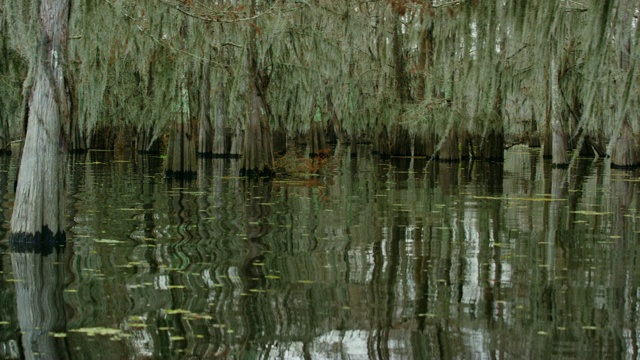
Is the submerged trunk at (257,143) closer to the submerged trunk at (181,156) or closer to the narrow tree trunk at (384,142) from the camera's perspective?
the submerged trunk at (181,156)

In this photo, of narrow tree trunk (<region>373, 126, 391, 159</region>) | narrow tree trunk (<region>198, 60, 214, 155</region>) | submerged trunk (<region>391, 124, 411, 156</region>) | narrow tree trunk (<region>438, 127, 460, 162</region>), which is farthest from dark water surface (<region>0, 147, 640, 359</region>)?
narrow tree trunk (<region>373, 126, 391, 159</region>)

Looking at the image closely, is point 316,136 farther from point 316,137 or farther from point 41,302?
point 41,302

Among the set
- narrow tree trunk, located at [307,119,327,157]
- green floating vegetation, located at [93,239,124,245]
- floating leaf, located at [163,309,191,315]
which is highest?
narrow tree trunk, located at [307,119,327,157]

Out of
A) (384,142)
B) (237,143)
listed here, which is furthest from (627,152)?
(237,143)

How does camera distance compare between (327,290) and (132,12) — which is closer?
(327,290)

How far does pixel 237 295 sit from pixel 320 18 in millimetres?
17110

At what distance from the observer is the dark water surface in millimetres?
5445

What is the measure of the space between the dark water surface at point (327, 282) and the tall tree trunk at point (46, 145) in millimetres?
372

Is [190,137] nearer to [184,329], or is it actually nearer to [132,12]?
[132,12]

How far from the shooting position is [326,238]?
10.4 metres

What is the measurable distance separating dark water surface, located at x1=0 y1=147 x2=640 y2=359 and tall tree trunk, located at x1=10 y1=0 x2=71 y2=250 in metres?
0.37

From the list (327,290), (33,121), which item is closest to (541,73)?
(327,290)

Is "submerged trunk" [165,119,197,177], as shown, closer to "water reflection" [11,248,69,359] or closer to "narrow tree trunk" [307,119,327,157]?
"water reflection" [11,248,69,359]

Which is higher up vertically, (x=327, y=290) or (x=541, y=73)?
(x=541, y=73)
